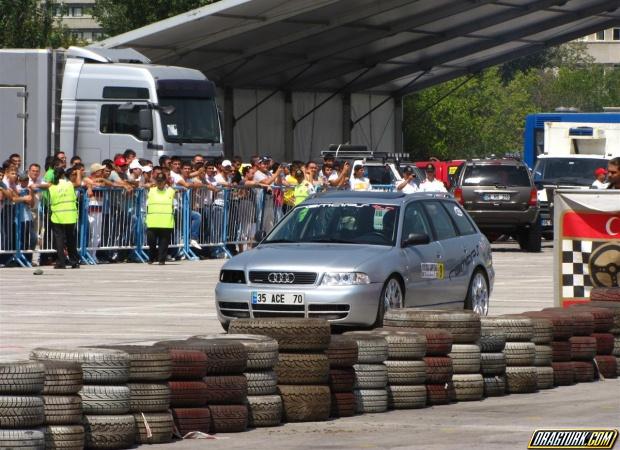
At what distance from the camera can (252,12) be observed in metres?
41.2

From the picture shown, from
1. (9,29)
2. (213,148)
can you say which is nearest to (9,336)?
(213,148)

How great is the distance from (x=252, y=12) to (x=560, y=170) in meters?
9.01

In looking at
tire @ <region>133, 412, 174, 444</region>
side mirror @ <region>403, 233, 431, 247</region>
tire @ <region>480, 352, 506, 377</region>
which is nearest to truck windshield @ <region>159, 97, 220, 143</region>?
side mirror @ <region>403, 233, 431, 247</region>

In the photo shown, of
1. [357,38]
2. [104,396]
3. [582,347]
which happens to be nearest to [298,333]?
[104,396]

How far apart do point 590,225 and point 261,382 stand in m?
6.22

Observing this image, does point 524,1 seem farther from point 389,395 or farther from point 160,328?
point 389,395

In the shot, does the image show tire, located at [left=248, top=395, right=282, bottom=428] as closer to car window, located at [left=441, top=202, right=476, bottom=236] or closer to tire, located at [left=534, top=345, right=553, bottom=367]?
tire, located at [left=534, top=345, right=553, bottom=367]

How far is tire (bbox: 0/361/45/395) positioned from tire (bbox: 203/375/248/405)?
152cm

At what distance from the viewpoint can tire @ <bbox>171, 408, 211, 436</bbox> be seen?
10.5 meters

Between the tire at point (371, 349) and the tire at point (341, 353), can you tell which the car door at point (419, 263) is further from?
the tire at point (341, 353)

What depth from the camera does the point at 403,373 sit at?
39.8 ft

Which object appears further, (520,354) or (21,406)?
(520,354)

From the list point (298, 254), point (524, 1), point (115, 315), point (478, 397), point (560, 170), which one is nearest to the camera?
point (478, 397)

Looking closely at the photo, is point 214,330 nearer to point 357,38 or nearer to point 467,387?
point 467,387
